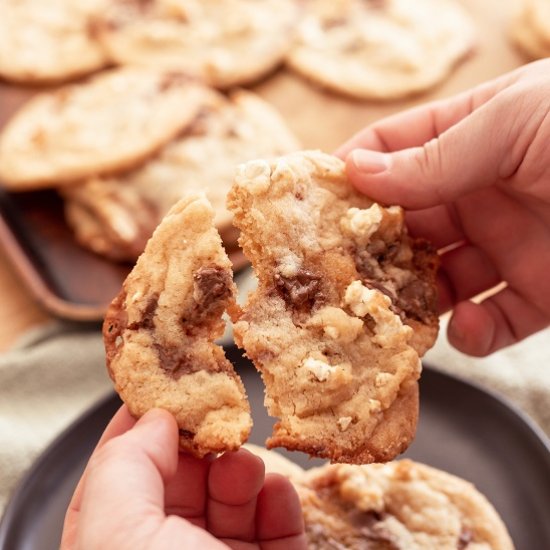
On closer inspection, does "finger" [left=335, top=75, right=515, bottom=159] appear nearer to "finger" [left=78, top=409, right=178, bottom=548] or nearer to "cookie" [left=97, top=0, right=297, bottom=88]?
"finger" [left=78, top=409, right=178, bottom=548]

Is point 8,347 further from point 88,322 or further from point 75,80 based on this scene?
point 75,80

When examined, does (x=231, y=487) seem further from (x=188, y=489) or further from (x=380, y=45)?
(x=380, y=45)

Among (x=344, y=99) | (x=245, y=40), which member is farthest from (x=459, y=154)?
(x=245, y=40)

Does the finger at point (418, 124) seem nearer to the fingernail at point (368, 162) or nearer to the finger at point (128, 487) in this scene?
the fingernail at point (368, 162)

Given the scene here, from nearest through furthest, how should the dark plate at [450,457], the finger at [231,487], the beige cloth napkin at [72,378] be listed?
1. the finger at [231,487]
2. the dark plate at [450,457]
3. the beige cloth napkin at [72,378]

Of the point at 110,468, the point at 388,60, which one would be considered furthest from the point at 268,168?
the point at 388,60

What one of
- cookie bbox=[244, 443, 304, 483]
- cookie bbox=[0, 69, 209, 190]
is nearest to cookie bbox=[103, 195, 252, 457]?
cookie bbox=[244, 443, 304, 483]

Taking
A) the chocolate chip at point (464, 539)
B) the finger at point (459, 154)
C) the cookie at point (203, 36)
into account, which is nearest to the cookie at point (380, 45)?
the cookie at point (203, 36)
